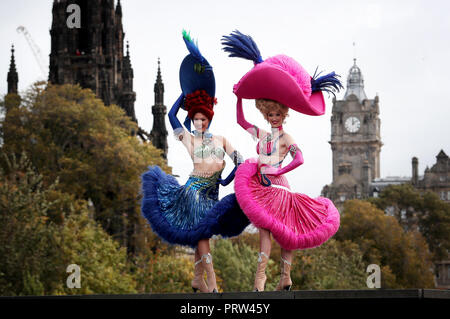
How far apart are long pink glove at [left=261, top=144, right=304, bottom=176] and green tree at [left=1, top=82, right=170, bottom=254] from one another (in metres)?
37.3

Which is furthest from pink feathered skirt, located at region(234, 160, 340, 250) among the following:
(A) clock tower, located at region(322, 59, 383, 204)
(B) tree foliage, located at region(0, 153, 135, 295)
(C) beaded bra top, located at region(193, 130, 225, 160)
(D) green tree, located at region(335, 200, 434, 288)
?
(A) clock tower, located at region(322, 59, 383, 204)

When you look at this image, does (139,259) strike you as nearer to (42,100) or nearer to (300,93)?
(42,100)

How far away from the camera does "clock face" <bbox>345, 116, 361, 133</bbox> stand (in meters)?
151

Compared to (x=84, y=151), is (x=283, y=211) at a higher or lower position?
lower

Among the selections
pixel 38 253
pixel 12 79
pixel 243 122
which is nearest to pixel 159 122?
pixel 12 79

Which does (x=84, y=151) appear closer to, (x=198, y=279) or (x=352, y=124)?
(x=198, y=279)

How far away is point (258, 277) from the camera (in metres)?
15.1

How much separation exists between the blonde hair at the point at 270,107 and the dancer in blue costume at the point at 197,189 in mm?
786

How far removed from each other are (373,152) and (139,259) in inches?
4019

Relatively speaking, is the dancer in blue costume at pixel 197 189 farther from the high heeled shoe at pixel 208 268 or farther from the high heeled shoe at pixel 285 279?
the high heeled shoe at pixel 285 279

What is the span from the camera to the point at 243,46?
1578 cm

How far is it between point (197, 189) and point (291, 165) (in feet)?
5.02

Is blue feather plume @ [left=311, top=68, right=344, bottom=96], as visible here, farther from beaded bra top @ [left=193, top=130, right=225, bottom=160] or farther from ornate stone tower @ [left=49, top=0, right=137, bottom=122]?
ornate stone tower @ [left=49, top=0, right=137, bottom=122]

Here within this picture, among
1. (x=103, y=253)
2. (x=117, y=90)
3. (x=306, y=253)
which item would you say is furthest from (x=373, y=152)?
(x=103, y=253)
